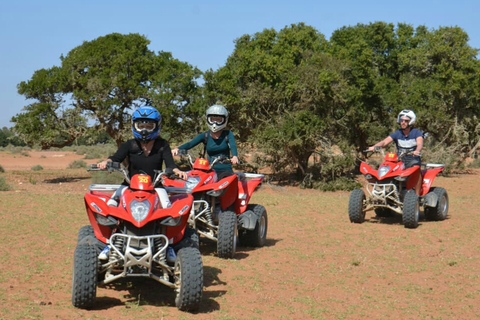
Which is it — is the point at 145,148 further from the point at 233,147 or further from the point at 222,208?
the point at 233,147

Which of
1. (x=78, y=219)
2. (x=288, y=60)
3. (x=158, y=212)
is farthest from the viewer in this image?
(x=288, y=60)

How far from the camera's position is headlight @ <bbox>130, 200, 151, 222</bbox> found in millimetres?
6086

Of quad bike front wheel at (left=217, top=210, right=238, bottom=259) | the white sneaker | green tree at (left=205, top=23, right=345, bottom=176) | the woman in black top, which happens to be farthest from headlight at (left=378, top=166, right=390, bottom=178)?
green tree at (left=205, top=23, right=345, bottom=176)

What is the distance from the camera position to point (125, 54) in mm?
23688

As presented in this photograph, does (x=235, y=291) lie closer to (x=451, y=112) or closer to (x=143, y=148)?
(x=143, y=148)

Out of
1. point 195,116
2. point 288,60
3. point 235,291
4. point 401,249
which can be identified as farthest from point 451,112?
point 235,291

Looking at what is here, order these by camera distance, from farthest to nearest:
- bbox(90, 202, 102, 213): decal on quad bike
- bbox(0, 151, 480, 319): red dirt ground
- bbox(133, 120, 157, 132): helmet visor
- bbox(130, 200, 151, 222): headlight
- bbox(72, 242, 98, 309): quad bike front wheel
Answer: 1. bbox(133, 120, 157, 132): helmet visor
2. bbox(0, 151, 480, 319): red dirt ground
3. bbox(90, 202, 102, 213): decal on quad bike
4. bbox(130, 200, 151, 222): headlight
5. bbox(72, 242, 98, 309): quad bike front wheel

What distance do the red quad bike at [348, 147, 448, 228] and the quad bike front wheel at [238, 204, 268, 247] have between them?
10.1 ft

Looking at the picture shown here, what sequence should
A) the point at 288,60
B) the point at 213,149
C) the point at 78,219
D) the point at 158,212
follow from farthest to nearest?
the point at 288,60
the point at 78,219
the point at 213,149
the point at 158,212

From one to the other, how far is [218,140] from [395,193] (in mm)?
4096

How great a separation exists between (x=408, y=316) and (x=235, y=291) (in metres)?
1.91

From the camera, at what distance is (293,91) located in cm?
2158

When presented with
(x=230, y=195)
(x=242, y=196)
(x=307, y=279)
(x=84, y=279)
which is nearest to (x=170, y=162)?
(x=84, y=279)

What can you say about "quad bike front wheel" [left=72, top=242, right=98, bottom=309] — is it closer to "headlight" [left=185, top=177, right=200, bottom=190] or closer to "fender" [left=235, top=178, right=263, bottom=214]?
"headlight" [left=185, top=177, right=200, bottom=190]
